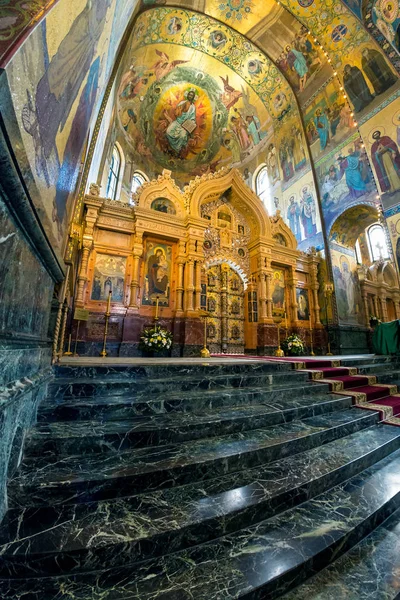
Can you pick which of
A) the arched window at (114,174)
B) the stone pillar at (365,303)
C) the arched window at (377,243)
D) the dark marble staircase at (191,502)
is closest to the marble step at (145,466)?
the dark marble staircase at (191,502)

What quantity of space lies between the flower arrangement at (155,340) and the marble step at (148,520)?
16.0ft

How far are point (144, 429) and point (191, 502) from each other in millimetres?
781

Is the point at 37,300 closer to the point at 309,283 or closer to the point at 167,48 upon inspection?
the point at 309,283

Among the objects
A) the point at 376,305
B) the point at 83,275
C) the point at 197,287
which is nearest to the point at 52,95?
→ the point at 83,275

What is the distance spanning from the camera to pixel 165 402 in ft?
9.60

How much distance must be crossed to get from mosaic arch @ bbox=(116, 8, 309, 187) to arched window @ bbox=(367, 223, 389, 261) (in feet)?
23.3

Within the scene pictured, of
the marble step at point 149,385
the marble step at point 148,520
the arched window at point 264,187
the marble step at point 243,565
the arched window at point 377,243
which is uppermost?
the arched window at point 264,187

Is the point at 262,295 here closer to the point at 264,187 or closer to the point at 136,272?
the point at 136,272

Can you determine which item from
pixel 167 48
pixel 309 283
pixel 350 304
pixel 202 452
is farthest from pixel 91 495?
pixel 167 48

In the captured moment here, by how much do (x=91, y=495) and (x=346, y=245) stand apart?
14.4 metres

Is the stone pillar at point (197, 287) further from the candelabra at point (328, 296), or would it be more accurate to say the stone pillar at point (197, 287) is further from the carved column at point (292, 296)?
the candelabra at point (328, 296)

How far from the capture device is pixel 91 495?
171 cm

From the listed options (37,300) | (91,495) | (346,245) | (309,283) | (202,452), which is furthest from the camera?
(346,245)

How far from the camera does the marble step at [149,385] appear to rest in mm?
2971
